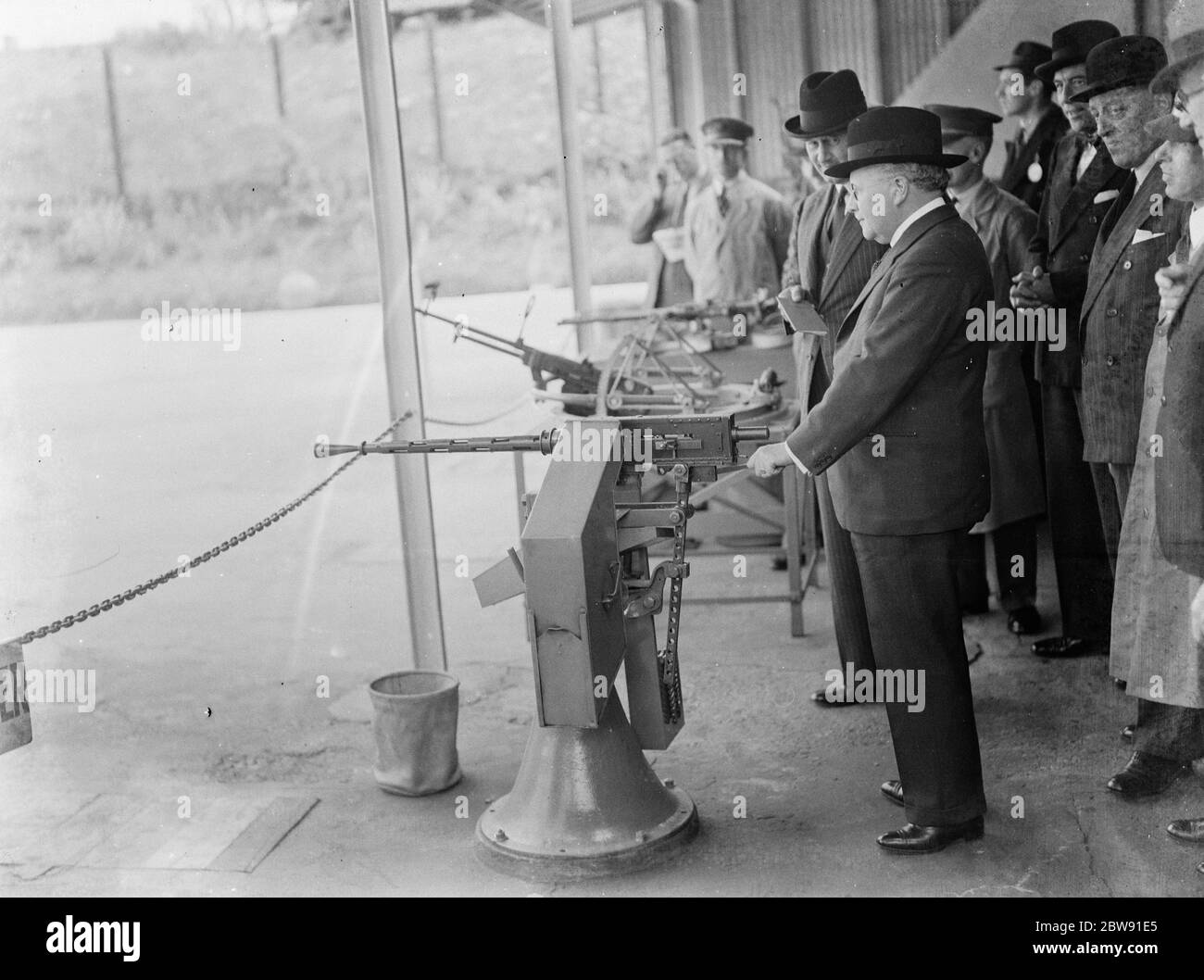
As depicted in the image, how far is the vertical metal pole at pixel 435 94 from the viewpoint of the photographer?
6.00 metres

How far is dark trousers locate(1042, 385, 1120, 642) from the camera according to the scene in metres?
4.60

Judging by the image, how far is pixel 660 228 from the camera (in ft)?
25.4

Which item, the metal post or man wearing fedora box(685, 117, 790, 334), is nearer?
the metal post

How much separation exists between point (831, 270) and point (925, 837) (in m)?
1.68

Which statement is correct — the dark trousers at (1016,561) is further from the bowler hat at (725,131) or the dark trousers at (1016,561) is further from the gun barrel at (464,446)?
the bowler hat at (725,131)

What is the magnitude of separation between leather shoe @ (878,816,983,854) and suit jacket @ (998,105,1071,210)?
2.53m

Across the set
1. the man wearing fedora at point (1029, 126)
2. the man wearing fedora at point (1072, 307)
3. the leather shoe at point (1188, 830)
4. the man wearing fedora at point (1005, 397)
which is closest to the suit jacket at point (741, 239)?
the man wearing fedora at point (1029, 126)

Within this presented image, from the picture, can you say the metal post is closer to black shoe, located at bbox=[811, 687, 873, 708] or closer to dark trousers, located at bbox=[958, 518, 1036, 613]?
dark trousers, located at bbox=[958, 518, 1036, 613]

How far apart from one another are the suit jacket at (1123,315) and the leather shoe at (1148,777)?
0.79 m

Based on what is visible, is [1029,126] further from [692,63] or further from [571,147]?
[571,147]

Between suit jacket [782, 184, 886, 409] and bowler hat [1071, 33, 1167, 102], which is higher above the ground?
bowler hat [1071, 33, 1167, 102]

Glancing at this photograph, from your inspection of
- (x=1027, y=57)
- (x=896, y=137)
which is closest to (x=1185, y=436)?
(x=896, y=137)

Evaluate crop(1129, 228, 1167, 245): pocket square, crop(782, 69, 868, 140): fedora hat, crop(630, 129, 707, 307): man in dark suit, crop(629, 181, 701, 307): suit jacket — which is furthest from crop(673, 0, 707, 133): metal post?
crop(1129, 228, 1167, 245): pocket square
